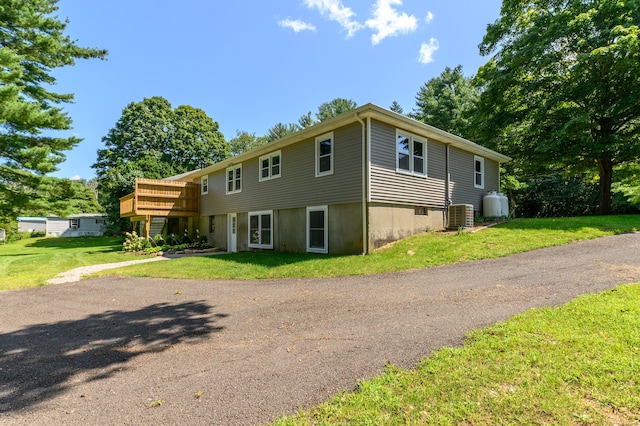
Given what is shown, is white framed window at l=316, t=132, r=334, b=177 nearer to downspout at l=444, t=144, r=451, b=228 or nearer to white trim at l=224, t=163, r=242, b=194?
downspout at l=444, t=144, r=451, b=228

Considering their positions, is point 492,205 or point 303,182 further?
point 492,205

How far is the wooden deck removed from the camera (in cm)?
1619

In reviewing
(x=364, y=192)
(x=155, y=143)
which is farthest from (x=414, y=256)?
(x=155, y=143)

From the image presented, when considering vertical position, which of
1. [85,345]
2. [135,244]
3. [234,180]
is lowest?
[85,345]

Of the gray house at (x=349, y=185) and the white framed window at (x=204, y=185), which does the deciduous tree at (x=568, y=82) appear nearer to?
the gray house at (x=349, y=185)

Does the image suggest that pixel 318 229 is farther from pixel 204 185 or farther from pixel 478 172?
pixel 204 185

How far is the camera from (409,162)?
1080 cm

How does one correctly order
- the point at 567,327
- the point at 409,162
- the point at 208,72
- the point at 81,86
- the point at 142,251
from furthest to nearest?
the point at 208,72, the point at 81,86, the point at 142,251, the point at 409,162, the point at 567,327

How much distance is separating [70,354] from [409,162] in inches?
401

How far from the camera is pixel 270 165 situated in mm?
13461

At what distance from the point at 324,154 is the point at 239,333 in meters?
7.93

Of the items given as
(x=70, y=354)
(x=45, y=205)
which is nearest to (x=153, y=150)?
(x=45, y=205)

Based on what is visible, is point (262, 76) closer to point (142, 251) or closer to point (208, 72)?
point (208, 72)

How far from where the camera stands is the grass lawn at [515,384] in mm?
2078
